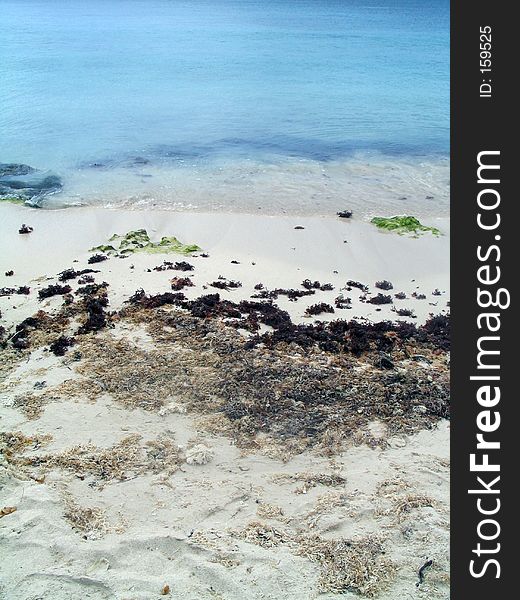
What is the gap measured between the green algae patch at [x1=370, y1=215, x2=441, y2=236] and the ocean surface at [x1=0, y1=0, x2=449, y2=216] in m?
1.46

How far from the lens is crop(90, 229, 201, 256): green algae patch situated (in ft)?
39.7

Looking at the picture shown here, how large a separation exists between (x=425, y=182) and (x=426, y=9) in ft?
241

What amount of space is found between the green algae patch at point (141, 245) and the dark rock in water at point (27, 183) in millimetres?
4369

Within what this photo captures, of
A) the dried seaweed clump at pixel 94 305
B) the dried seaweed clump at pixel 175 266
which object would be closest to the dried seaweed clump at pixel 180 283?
the dried seaweed clump at pixel 175 266

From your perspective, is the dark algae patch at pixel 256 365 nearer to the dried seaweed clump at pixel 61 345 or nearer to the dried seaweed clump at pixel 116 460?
the dried seaweed clump at pixel 61 345

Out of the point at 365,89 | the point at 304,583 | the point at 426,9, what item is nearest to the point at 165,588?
the point at 304,583

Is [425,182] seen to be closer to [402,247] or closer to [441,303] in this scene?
[402,247]

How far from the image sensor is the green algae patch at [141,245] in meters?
12.1

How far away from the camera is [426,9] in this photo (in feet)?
260

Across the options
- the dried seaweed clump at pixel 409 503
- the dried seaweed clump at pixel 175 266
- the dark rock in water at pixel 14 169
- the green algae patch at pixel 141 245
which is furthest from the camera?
the dark rock in water at pixel 14 169

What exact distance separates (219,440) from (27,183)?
14.5 meters

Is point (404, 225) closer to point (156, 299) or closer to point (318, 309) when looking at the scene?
point (318, 309)

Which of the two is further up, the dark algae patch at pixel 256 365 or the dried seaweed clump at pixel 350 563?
the dark algae patch at pixel 256 365

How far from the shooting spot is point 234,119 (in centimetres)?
2525
